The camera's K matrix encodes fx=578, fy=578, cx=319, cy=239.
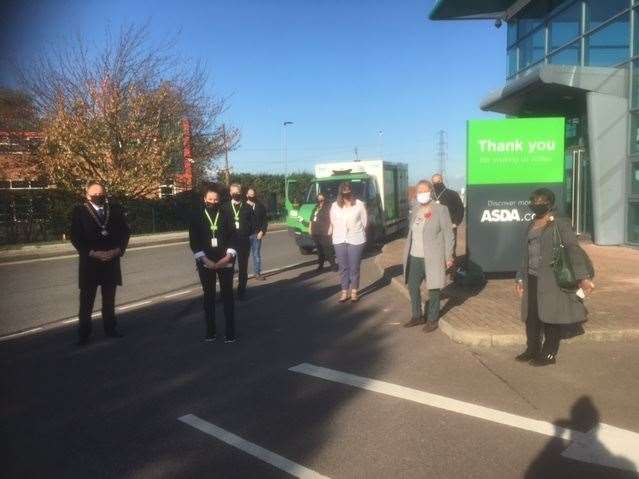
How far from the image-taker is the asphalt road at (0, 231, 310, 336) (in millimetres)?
9219

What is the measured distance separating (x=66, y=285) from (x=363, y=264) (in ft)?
22.3

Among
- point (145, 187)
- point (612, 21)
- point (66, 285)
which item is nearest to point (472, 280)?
point (66, 285)

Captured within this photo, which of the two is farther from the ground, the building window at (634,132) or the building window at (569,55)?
the building window at (569,55)

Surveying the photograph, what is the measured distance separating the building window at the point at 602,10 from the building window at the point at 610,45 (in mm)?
225

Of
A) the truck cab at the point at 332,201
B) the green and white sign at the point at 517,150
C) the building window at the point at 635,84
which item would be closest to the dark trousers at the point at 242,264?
the green and white sign at the point at 517,150

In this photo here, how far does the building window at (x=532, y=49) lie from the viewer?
18297 millimetres

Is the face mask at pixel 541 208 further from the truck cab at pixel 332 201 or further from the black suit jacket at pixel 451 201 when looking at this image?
the truck cab at pixel 332 201

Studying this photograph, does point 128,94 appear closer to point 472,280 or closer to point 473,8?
point 473,8

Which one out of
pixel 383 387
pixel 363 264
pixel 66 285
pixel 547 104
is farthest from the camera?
pixel 547 104

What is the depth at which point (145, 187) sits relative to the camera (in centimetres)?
2803

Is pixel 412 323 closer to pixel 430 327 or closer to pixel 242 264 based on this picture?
pixel 430 327

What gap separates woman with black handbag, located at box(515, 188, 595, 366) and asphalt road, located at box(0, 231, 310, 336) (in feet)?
22.0

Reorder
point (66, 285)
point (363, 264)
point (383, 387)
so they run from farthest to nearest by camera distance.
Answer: point (363, 264) → point (66, 285) → point (383, 387)

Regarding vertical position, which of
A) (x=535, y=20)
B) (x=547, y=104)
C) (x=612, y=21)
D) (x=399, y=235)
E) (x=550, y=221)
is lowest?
(x=399, y=235)
